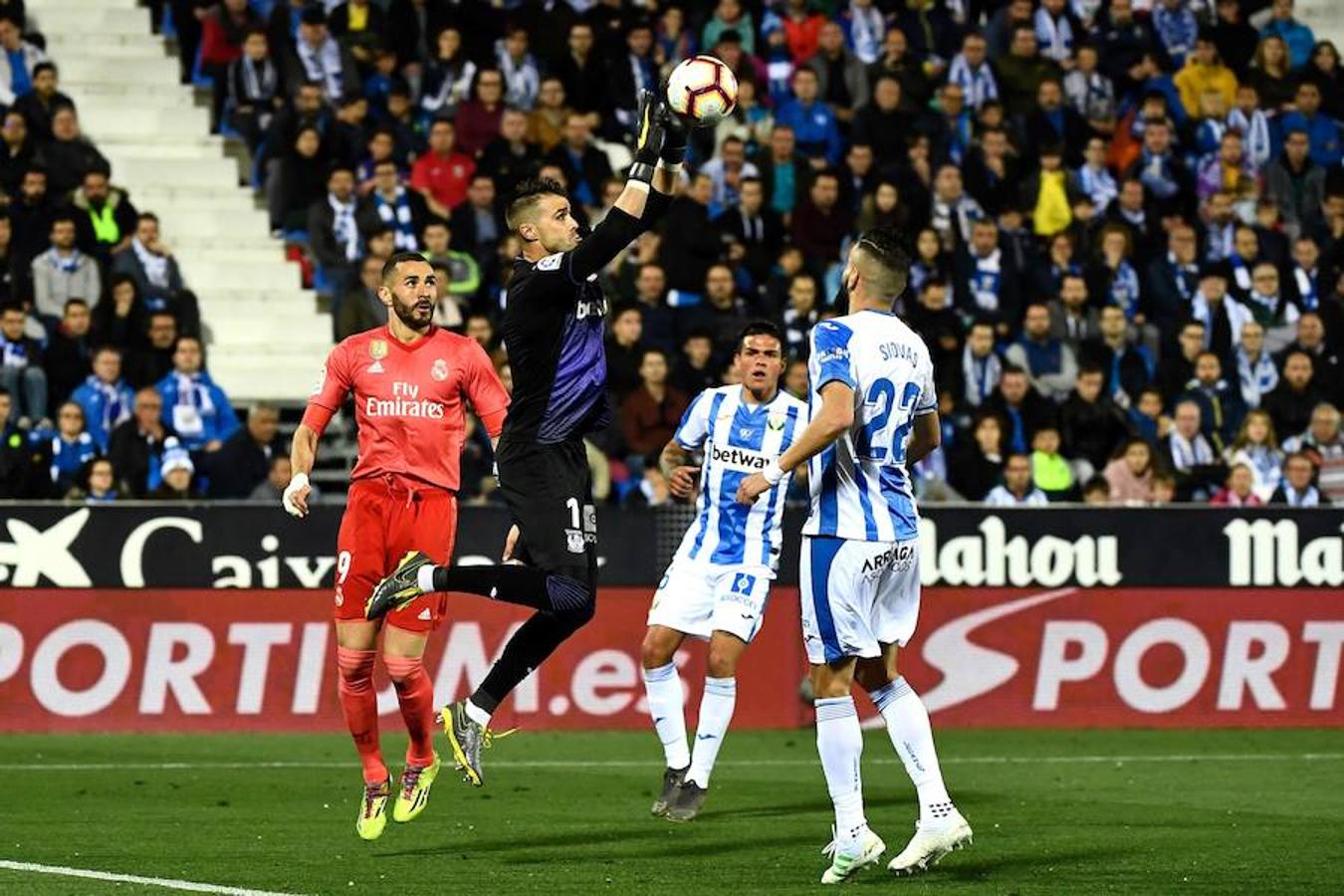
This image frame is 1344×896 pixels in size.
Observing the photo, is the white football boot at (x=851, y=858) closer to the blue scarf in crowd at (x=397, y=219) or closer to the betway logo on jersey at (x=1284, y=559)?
the betway logo on jersey at (x=1284, y=559)

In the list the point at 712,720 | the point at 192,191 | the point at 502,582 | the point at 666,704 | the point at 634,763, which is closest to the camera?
the point at 502,582

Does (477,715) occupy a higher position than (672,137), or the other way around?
(672,137)

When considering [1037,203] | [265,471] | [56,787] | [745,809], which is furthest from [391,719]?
[1037,203]

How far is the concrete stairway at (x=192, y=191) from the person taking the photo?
2177 cm

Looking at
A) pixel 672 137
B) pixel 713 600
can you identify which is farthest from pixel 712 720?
pixel 672 137

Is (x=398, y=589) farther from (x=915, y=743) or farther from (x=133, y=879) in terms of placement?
(x=915, y=743)

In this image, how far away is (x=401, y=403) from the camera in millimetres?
11242

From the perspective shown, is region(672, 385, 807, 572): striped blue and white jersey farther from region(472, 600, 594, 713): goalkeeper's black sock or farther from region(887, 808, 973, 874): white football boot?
region(887, 808, 973, 874): white football boot

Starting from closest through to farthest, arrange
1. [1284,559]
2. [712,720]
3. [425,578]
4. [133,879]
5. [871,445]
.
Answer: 1. [133,879]
2. [871,445]
3. [425,578]
4. [712,720]
5. [1284,559]

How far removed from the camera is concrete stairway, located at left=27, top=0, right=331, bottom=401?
21.8 metres

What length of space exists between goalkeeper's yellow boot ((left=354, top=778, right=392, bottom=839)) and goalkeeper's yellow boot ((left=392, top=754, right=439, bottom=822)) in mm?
70

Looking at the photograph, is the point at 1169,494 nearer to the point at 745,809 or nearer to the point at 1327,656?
the point at 1327,656

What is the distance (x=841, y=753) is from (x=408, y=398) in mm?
2581

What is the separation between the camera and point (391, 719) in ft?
57.2
